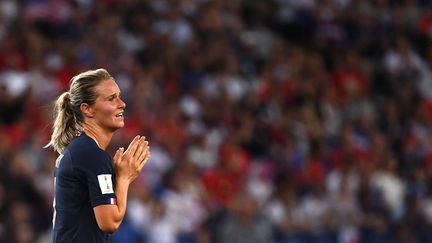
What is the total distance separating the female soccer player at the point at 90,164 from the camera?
440cm

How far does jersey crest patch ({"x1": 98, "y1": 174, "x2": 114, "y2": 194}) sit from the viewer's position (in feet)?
14.4

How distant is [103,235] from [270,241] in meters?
6.13

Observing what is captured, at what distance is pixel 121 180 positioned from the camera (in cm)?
455

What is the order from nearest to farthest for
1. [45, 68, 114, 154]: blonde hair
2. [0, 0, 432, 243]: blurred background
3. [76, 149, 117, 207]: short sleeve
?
[76, 149, 117, 207]: short sleeve < [45, 68, 114, 154]: blonde hair < [0, 0, 432, 243]: blurred background

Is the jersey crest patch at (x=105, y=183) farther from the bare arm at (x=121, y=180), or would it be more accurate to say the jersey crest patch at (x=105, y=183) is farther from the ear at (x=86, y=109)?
the ear at (x=86, y=109)

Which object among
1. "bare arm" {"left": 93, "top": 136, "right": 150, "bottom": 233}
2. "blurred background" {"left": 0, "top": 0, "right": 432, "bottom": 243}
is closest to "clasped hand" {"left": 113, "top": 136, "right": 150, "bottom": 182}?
"bare arm" {"left": 93, "top": 136, "right": 150, "bottom": 233}

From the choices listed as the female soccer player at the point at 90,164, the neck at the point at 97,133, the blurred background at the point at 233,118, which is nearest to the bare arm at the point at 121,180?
the female soccer player at the point at 90,164

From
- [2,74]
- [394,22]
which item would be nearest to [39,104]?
[2,74]

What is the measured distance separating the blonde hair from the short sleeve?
0.22m

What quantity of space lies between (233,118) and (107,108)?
736 centimetres

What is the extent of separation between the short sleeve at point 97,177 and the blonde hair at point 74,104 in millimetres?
221

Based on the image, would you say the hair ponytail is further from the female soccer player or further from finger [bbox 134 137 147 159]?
finger [bbox 134 137 147 159]

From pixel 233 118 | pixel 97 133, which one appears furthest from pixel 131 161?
pixel 233 118

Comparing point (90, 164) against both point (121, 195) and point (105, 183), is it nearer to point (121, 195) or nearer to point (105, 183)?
point (105, 183)
